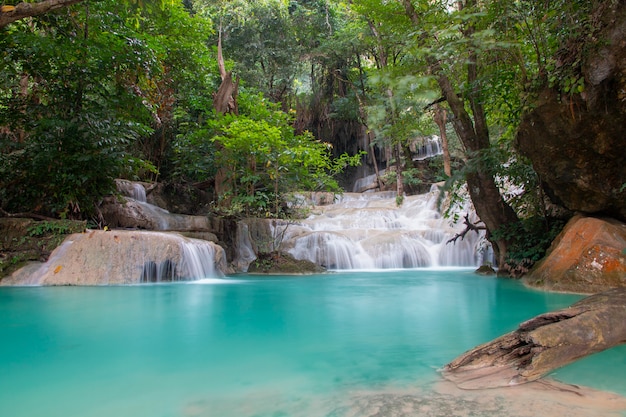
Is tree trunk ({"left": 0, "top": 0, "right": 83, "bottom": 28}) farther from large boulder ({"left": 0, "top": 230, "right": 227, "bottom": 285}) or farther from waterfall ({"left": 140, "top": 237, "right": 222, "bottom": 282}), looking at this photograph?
waterfall ({"left": 140, "top": 237, "right": 222, "bottom": 282})

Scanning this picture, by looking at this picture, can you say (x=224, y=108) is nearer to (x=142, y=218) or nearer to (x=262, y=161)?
(x=262, y=161)

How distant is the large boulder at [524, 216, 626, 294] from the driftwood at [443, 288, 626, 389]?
9.95 feet

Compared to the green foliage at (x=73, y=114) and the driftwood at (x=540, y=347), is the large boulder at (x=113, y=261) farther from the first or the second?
the driftwood at (x=540, y=347)

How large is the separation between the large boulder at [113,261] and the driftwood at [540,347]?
6703 mm

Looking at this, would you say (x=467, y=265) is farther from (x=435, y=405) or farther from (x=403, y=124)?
(x=435, y=405)

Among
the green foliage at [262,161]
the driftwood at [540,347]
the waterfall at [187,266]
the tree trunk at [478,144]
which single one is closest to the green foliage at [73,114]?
the green foliage at [262,161]

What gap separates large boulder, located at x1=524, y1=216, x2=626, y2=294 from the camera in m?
5.30

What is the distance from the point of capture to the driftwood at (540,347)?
2252 mm

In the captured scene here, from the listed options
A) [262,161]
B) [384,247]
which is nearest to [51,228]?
[262,161]

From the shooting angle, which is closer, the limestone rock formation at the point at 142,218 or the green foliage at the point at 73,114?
the green foliage at the point at 73,114

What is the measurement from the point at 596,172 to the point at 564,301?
2000 millimetres

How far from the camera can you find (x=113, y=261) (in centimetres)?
770

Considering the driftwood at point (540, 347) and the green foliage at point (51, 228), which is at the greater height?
the green foliage at point (51, 228)

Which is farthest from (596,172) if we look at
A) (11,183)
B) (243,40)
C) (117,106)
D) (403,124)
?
(243,40)
